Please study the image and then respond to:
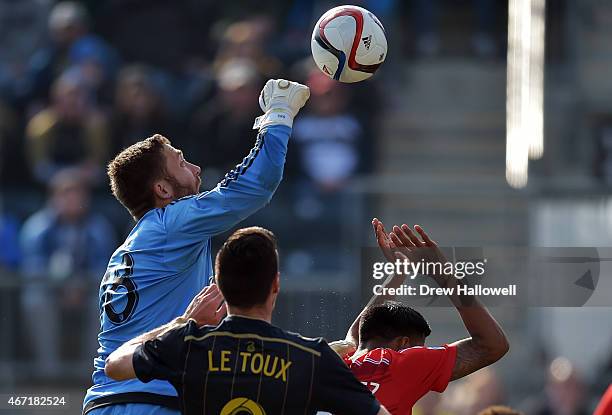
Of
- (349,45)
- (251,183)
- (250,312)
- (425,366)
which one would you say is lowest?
(425,366)

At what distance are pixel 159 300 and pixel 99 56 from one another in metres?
9.45

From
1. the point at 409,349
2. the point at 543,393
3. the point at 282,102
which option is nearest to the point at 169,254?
the point at 282,102

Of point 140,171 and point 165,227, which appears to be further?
point 140,171

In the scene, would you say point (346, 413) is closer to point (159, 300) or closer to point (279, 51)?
point (159, 300)

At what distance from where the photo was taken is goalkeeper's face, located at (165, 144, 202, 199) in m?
4.86

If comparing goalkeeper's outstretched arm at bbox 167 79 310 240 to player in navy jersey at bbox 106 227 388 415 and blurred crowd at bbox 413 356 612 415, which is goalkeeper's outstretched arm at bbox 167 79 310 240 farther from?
blurred crowd at bbox 413 356 612 415

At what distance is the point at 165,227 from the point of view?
4.61m

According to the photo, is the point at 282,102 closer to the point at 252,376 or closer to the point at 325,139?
the point at 252,376

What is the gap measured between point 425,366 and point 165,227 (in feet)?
3.55

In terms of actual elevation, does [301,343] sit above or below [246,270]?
below

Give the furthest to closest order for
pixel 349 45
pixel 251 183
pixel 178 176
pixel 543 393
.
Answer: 1. pixel 543 393
2. pixel 349 45
3. pixel 178 176
4. pixel 251 183

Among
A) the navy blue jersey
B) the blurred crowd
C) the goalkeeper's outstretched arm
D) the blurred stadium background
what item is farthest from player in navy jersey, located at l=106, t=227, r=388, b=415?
the blurred crowd

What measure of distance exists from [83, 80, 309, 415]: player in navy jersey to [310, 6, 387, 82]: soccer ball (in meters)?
0.83

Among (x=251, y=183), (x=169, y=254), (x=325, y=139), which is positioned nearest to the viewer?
(x=251, y=183)
